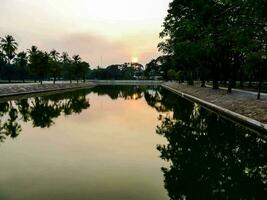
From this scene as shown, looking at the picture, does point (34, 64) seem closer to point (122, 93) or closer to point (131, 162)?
point (122, 93)

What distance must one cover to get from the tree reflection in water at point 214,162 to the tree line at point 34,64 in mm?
76581

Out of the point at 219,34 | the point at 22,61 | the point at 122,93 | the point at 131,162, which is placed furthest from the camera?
the point at 22,61

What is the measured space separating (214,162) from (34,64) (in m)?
85.8

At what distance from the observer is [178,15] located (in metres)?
54.2

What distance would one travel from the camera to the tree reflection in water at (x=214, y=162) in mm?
10602

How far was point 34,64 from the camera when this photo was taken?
9419 cm

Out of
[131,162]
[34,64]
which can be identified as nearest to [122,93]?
[34,64]

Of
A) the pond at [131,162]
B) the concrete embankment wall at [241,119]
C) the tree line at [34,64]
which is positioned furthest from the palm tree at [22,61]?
the pond at [131,162]

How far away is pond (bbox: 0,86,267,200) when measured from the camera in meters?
10.4

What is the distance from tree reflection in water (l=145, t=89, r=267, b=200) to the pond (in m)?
0.03

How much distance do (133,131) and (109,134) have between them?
1892mm

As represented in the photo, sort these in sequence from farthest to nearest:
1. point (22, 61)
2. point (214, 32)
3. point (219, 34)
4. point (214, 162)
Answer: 1. point (22, 61)
2. point (214, 32)
3. point (219, 34)
4. point (214, 162)

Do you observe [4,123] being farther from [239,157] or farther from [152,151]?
[239,157]

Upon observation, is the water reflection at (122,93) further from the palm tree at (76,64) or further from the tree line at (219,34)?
the palm tree at (76,64)
